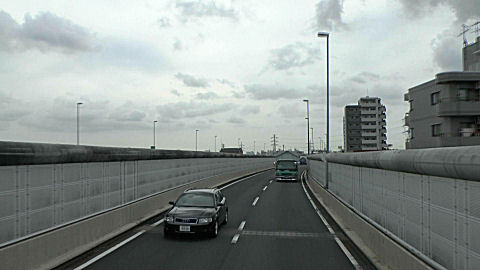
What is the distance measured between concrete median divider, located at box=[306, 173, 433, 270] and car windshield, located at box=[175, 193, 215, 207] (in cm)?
484

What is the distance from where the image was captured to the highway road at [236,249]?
32.1 feet

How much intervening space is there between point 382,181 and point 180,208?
6709 mm

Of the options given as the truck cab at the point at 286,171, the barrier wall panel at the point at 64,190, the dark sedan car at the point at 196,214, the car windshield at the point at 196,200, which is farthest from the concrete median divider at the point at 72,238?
the truck cab at the point at 286,171

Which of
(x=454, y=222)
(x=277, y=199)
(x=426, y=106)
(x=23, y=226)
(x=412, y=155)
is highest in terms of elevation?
(x=426, y=106)

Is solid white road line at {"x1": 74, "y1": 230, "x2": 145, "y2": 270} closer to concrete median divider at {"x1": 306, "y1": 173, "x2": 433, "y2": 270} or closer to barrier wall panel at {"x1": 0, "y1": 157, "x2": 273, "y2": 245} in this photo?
barrier wall panel at {"x1": 0, "y1": 157, "x2": 273, "y2": 245}

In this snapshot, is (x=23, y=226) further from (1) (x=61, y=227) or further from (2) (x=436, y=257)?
(2) (x=436, y=257)

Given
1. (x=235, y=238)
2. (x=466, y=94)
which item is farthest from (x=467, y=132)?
(x=235, y=238)

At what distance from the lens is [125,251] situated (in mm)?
11047

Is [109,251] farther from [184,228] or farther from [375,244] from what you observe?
[375,244]

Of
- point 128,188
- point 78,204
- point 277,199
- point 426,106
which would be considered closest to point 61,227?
point 78,204

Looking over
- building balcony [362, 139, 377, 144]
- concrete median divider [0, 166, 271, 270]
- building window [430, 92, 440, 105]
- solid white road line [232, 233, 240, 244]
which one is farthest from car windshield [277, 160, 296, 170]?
building balcony [362, 139, 377, 144]

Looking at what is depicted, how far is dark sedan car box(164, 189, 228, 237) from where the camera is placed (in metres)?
12.9

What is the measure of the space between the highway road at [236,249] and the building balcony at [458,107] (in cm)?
3416

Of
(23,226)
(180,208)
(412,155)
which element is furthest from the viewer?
(180,208)
